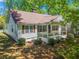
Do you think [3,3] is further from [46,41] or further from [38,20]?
[46,41]

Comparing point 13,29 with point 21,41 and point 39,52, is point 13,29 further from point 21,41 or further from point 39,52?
point 39,52

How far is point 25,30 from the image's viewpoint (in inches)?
1161

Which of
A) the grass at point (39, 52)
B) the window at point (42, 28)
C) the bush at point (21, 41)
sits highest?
the window at point (42, 28)

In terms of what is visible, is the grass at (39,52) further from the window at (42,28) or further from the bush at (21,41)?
the window at (42,28)

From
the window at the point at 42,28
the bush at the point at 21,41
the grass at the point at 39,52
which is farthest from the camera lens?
the window at the point at 42,28

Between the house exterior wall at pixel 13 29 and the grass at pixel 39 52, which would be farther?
the house exterior wall at pixel 13 29

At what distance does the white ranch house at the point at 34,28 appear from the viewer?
29075 mm

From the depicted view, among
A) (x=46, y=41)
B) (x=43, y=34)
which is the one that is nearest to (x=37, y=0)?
(x=43, y=34)

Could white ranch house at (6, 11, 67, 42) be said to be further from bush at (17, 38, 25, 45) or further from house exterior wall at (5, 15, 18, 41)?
bush at (17, 38, 25, 45)

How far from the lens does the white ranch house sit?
95.4 feet

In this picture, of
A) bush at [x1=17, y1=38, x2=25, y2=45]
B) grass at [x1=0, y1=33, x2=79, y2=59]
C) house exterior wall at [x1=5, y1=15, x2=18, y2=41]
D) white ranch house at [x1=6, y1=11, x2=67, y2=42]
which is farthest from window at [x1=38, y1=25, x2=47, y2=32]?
grass at [x1=0, y1=33, x2=79, y2=59]

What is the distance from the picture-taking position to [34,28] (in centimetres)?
3086

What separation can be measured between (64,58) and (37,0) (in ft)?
97.9

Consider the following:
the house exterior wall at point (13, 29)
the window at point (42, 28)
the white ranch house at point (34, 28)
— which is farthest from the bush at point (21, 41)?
the window at point (42, 28)
